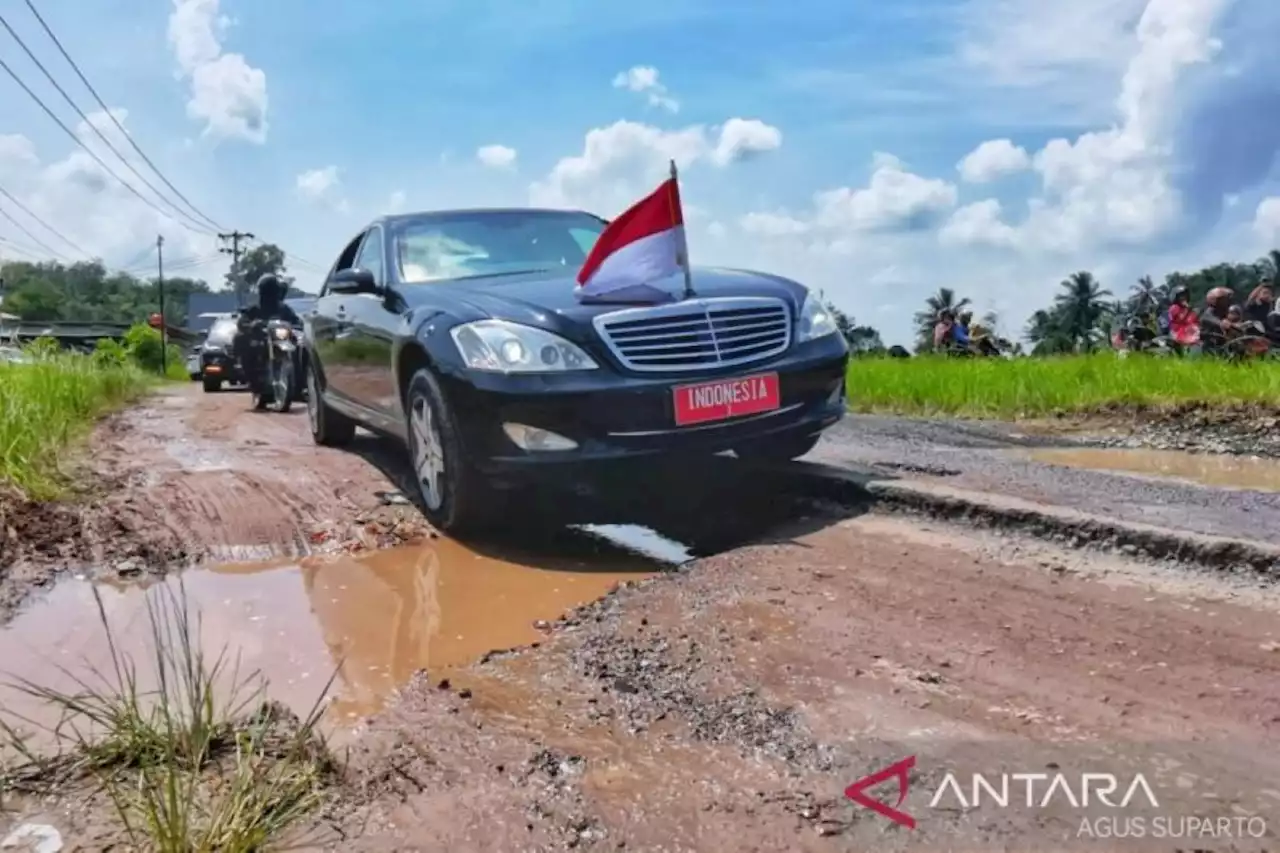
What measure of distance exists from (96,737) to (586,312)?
248cm

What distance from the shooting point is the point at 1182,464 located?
6035 millimetres

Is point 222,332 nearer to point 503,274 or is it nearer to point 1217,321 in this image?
point 503,274

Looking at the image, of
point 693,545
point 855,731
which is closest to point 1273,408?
point 693,545

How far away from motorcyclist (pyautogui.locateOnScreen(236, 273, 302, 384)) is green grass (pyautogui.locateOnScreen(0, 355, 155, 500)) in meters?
1.50

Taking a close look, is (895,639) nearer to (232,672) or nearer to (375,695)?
(375,695)

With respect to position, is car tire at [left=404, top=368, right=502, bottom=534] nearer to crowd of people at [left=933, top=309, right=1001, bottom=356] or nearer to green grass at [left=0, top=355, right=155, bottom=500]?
green grass at [left=0, top=355, right=155, bottom=500]

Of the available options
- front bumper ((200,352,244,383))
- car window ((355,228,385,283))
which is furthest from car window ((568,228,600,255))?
front bumper ((200,352,244,383))

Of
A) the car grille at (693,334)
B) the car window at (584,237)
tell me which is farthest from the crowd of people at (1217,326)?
the car grille at (693,334)

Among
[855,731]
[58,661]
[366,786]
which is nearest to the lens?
[366,786]

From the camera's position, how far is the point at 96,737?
90.7 inches

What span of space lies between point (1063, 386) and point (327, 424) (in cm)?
605

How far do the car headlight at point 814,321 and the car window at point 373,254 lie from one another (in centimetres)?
225

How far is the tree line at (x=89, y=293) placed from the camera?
70.2 metres

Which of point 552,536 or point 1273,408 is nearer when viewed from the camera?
point 552,536
